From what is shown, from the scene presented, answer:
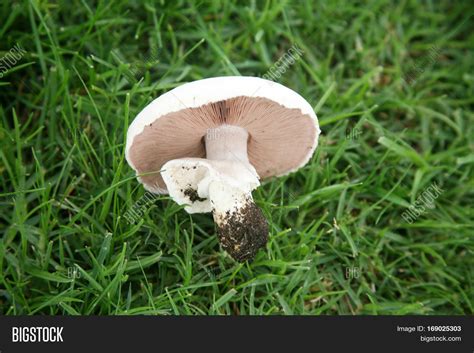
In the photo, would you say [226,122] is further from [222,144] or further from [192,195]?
[192,195]

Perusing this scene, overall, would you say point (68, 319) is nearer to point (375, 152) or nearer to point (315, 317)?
point (315, 317)

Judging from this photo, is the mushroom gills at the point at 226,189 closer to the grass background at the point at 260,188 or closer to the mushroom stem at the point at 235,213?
the mushroom stem at the point at 235,213

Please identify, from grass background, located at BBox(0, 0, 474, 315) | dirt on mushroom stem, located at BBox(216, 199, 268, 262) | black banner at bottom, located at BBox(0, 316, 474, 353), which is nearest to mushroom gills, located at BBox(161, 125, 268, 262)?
dirt on mushroom stem, located at BBox(216, 199, 268, 262)

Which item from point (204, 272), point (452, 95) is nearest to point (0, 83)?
point (204, 272)

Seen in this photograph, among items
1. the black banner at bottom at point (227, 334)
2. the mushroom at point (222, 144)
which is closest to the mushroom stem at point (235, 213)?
the mushroom at point (222, 144)

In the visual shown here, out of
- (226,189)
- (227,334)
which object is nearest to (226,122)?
(226,189)
